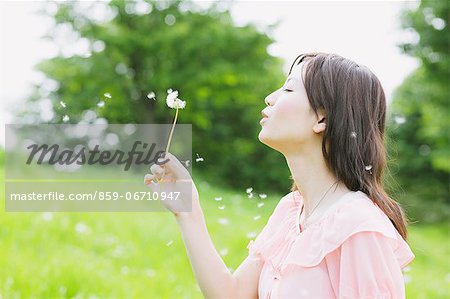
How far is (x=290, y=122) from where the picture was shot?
216 centimetres

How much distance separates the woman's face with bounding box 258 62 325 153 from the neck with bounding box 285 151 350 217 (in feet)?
0.15

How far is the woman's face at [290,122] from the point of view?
215cm

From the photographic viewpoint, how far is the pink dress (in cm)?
199

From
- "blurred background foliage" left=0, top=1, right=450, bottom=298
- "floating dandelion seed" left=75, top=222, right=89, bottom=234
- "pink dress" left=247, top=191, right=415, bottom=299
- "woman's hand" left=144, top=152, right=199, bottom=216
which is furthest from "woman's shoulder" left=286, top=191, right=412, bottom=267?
"floating dandelion seed" left=75, top=222, right=89, bottom=234

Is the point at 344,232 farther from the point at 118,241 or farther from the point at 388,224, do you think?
the point at 118,241

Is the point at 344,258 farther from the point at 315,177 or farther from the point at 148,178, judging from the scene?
the point at 148,178

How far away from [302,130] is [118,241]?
12.0 ft

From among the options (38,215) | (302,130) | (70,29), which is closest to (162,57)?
(70,29)

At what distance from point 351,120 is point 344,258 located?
42 cm

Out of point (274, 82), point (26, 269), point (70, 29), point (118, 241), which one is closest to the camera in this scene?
point (26, 269)

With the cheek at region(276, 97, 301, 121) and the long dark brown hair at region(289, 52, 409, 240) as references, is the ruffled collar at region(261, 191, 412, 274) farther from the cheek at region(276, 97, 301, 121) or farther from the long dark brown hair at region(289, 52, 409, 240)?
the cheek at region(276, 97, 301, 121)

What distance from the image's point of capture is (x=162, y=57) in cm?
1652

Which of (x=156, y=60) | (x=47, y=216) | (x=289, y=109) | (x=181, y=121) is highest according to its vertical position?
(x=289, y=109)

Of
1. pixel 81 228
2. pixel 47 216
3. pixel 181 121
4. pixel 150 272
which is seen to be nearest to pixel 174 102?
pixel 150 272
